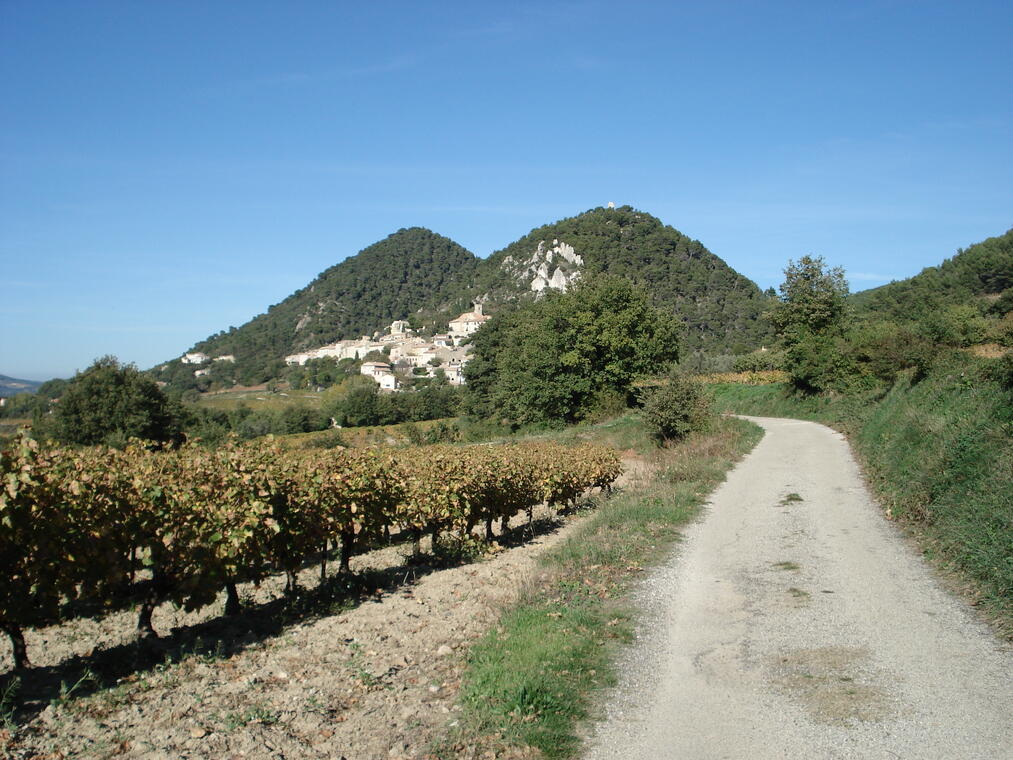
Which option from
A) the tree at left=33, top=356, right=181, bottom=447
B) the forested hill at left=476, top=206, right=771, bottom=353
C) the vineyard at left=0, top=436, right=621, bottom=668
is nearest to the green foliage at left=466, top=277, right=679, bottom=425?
the tree at left=33, top=356, right=181, bottom=447

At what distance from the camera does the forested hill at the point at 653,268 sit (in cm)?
11338

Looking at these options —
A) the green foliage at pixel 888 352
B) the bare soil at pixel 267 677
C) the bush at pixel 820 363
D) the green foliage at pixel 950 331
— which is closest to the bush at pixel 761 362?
the bush at pixel 820 363

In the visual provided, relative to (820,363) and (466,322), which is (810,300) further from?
(466,322)

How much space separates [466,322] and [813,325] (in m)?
143

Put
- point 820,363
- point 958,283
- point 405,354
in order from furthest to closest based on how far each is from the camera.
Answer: point 405,354 < point 958,283 < point 820,363

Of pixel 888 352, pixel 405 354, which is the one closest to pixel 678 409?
pixel 888 352

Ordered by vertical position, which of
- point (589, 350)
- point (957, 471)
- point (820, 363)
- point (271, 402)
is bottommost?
point (957, 471)

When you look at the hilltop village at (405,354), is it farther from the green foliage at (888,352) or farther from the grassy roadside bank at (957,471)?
the grassy roadside bank at (957,471)

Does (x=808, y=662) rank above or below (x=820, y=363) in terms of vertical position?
below

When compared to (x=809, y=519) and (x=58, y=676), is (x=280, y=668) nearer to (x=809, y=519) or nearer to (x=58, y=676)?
(x=58, y=676)

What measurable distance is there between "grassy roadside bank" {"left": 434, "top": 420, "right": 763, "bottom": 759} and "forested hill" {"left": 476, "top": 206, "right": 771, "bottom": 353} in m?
90.5

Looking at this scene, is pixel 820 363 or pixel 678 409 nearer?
pixel 678 409

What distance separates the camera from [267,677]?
5531 millimetres

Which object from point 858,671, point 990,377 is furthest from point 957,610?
point 990,377
